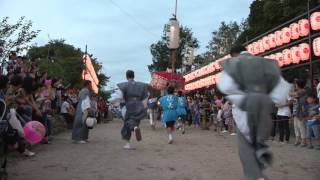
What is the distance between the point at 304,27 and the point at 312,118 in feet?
Answer: 23.2

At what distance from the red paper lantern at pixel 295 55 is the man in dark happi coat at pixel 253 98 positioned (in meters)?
13.6

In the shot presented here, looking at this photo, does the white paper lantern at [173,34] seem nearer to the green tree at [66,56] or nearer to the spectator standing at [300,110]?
the green tree at [66,56]

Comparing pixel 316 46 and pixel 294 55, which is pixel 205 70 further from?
pixel 316 46

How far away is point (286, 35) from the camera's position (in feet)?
66.4

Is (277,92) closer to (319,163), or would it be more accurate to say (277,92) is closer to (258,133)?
(258,133)

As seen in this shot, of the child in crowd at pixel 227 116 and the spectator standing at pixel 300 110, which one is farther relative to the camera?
the child in crowd at pixel 227 116

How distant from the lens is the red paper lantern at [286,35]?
65.5ft

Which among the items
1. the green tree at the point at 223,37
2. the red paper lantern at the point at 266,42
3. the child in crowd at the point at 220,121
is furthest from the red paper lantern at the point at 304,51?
the green tree at the point at 223,37

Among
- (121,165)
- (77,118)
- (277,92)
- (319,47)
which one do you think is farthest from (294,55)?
(277,92)

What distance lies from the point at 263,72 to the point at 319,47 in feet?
40.0

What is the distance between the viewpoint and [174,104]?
52.5ft

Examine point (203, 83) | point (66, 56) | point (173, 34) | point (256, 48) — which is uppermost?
point (66, 56)

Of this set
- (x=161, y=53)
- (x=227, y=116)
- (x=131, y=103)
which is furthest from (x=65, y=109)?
(x=161, y=53)

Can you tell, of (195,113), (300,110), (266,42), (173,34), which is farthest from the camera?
(173,34)
